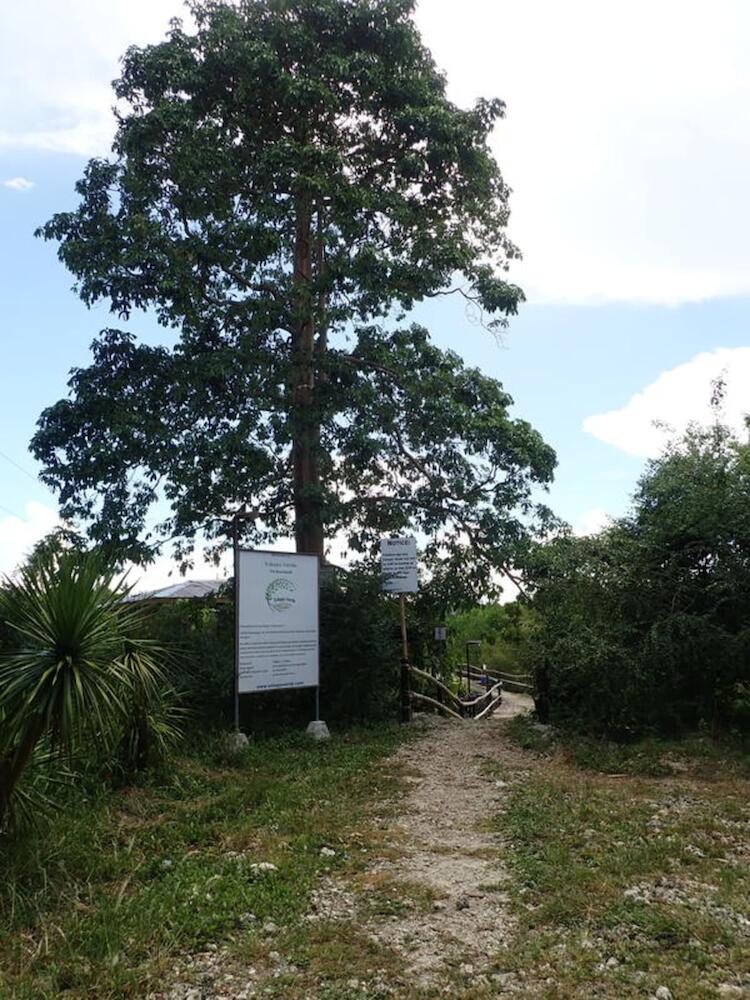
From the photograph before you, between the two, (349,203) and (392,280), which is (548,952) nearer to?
(392,280)

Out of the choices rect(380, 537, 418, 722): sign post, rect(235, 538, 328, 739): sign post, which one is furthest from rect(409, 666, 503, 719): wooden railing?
rect(235, 538, 328, 739): sign post

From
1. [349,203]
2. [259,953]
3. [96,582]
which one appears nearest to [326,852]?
[259,953]

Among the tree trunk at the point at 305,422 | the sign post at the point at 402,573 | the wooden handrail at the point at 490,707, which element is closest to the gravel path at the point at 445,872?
the sign post at the point at 402,573

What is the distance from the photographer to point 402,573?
11.4 m

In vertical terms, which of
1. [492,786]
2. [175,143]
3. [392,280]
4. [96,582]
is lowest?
[492,786]

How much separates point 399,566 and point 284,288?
5.12m

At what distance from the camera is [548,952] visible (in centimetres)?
373

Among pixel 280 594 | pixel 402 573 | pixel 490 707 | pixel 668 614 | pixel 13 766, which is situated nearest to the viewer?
pixel 13 766

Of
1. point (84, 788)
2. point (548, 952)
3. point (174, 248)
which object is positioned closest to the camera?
point (548, 952)

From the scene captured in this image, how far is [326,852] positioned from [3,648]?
102 inches

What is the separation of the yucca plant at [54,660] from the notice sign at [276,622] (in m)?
4.55

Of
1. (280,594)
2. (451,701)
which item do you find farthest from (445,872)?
(451,701)

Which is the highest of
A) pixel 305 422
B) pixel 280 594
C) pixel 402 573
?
pixel 305 422

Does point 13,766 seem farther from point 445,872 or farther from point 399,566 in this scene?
point 399,566
